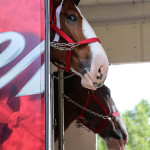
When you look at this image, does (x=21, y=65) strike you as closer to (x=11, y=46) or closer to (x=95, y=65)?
(x=11, y=46)

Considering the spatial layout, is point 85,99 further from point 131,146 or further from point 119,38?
point 131,146

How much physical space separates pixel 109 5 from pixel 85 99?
1.44m

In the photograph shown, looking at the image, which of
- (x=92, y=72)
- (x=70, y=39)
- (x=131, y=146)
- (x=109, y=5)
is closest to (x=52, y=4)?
(x=70, y=39)

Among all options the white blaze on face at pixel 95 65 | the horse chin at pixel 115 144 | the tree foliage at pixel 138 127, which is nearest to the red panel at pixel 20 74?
the white blaze on face at pixel 95 65

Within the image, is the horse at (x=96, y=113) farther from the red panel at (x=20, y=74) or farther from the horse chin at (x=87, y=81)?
the red panel at (x=20, y=74)

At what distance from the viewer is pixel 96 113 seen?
4738 millimetres

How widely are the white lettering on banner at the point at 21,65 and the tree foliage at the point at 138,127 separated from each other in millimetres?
25759

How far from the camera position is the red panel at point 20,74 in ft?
6.47

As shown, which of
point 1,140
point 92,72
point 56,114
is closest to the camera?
point 1,140

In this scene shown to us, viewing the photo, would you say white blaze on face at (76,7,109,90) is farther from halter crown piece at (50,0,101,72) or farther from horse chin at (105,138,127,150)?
horse chin at (105,138,127,150)

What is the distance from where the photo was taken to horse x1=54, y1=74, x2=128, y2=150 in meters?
4.71

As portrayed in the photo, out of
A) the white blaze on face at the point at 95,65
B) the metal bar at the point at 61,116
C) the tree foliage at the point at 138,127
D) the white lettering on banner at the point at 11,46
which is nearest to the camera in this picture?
the white lettering on banner at the point at 11,46

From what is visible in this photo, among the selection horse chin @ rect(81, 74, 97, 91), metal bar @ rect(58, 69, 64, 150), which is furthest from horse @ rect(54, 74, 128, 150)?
horse chin @ rect(81, 74, 97, 91)

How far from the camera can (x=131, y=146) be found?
92.9 ft
